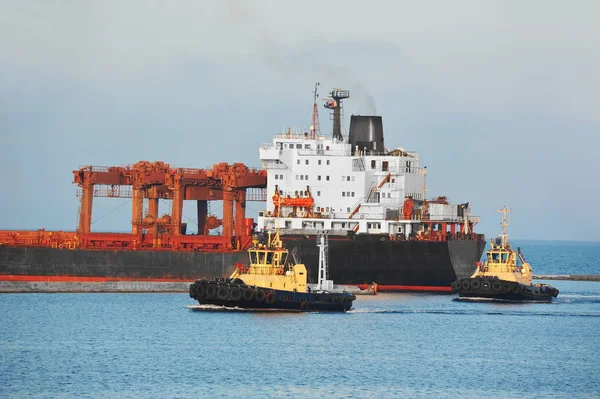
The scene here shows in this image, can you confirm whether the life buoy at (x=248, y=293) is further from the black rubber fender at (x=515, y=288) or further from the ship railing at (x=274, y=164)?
the ship railing at (x=274, y=164)

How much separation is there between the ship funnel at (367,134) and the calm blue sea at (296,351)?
495 inches

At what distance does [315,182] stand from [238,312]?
17191 millimetres

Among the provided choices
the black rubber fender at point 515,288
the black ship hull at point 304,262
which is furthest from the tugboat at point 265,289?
the black rubber fender at point 515,288

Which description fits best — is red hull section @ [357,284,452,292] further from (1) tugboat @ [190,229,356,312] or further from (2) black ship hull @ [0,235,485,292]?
(1) tugboat @ [190,229,356,312]

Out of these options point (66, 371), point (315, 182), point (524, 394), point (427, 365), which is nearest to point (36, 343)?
Result: point (66, 371)

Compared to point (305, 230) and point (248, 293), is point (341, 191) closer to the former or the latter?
point (305, 230)

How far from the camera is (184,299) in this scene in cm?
6531

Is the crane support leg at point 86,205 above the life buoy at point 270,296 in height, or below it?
above

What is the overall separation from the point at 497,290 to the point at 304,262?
10.6 meters

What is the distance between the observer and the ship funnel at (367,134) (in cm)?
7412

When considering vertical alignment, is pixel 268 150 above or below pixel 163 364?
above

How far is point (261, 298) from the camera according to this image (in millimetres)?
55750

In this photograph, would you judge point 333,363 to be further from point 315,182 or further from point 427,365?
point 315,182

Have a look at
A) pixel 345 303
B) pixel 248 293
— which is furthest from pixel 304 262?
pixel 248 293
